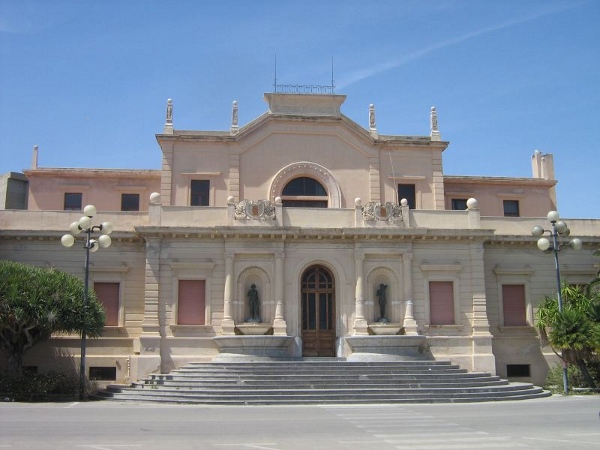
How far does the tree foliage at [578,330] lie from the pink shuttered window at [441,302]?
14.0 feet

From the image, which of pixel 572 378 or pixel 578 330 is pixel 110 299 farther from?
pixel 572 378

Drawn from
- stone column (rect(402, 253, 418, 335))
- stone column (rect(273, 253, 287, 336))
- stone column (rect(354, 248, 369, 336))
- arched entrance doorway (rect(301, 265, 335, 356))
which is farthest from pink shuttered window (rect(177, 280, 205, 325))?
stone column (rect(402, 253, 418, 335))

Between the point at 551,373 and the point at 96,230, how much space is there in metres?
21.1

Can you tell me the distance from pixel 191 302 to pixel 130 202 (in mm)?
7962

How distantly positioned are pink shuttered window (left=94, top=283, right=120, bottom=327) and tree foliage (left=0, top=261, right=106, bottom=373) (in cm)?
394

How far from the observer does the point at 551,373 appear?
31.3 metres

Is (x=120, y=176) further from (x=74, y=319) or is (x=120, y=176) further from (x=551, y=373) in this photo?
(x=551, y=373)

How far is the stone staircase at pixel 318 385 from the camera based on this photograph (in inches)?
977

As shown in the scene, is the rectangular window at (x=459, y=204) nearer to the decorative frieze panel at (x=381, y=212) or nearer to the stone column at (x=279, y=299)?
the decorative frieze panel at (x=381, y=212)

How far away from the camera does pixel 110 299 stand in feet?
104

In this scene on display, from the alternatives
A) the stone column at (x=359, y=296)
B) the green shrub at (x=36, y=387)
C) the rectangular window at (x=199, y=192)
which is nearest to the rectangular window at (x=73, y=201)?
the rectangular window at (x=199, y=192)

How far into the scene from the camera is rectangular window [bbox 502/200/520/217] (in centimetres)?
3828

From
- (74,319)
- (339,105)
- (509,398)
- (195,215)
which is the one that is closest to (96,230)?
(195,215)

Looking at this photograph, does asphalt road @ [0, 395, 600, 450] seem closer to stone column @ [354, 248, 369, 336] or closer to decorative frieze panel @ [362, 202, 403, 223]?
stone column @ [354, 248, 369, 336]
